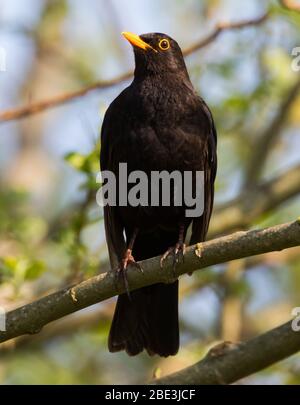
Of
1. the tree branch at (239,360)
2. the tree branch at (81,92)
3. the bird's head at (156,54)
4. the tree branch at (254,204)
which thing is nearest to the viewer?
the tree branch at (239,360)

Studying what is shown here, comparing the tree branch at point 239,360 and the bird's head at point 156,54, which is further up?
the bird's head at point 156,54

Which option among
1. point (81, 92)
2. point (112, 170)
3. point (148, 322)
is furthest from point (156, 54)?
point (148, 322)

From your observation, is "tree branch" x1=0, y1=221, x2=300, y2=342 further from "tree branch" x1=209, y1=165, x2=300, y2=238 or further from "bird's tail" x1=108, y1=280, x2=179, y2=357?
"tree branch" x1=209, y1=165, x2=300, y2=238

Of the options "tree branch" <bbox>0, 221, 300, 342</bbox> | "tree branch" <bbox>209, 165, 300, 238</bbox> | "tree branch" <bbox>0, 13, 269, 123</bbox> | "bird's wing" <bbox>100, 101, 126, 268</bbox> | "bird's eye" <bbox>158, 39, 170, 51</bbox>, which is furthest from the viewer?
"tree branch" <bbox>209, 165, 300, 238</bbox>

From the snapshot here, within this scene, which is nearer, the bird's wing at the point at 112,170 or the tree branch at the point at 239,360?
the tree branch at the point at 239,360

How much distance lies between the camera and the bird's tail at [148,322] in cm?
611

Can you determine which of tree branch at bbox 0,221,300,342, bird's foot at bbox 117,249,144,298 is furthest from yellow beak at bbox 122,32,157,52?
tree branch at bbox 0,221,300,342

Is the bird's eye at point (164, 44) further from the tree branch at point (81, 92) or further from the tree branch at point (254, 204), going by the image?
the tree branch at point (254, 204)

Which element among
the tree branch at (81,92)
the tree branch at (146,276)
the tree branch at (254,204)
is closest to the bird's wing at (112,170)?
the tree branch at (81,92)

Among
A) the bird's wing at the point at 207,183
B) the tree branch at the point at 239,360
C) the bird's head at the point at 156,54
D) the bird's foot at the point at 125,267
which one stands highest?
the bird's head at the point at 156,54

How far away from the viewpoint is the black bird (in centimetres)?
615

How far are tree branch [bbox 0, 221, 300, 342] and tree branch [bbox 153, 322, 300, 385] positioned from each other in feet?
2.26

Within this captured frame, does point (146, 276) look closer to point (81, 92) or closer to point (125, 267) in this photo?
point (125, 267)

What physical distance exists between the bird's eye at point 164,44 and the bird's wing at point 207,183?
0.61 m
